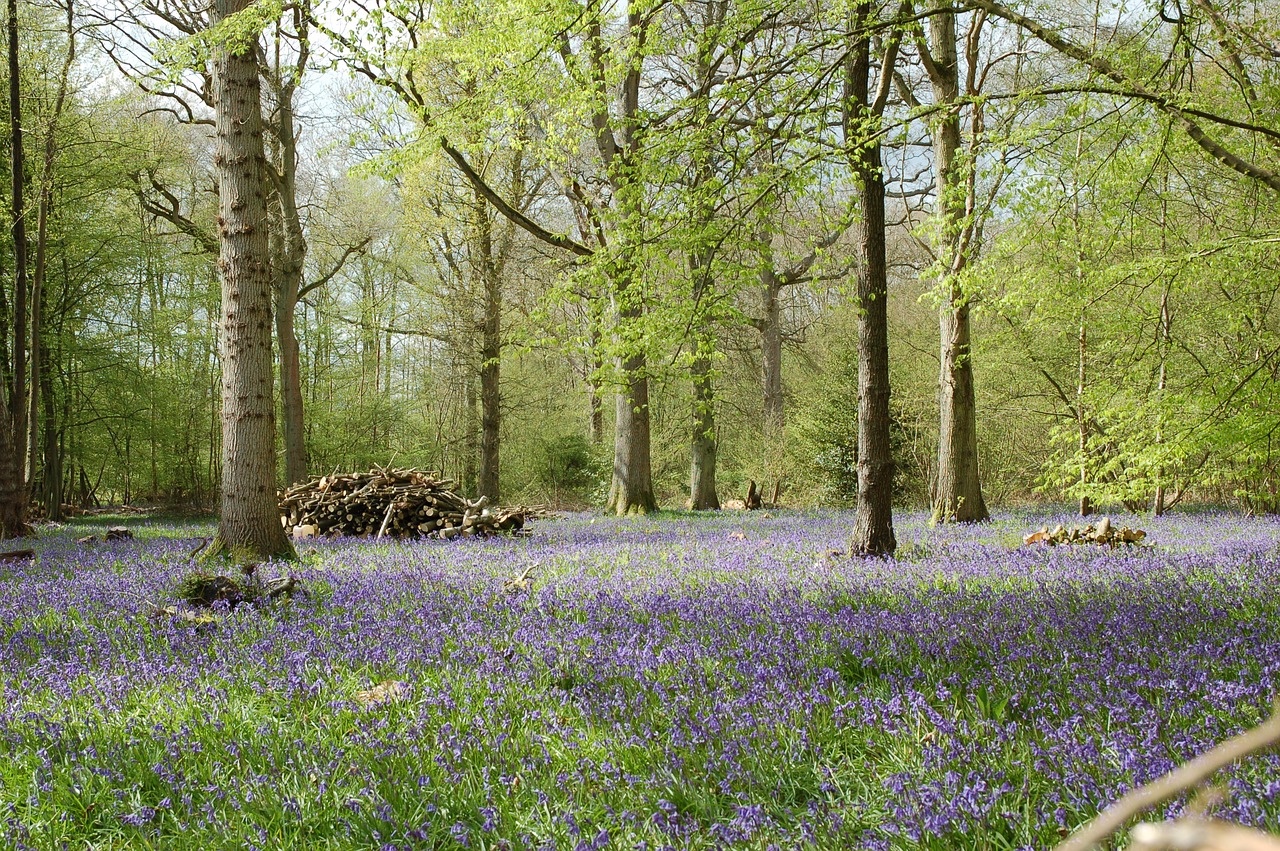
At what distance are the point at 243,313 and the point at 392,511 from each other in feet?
16.5

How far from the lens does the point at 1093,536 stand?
28.4ft

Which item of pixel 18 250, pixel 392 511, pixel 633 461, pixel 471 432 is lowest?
pixel 392 511

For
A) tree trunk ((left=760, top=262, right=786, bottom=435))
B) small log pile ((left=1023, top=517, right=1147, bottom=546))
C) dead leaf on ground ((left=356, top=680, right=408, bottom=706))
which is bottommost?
dead leaf on ground ((left=356, top=680, right=408, bottom=706))

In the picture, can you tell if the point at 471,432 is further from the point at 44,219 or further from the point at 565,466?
the point at 44,219

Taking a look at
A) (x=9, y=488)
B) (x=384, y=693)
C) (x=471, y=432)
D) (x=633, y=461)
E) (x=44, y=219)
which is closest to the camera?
(x=384, y=693)

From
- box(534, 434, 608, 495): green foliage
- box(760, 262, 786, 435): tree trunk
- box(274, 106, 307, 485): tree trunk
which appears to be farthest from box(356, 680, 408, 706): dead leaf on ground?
box(534, 434, 608, 495): green foliage

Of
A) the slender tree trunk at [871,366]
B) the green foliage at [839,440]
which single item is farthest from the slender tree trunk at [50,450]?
the slender tree trunk at [871,366]

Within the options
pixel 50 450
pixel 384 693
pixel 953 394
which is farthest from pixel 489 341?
pixel 384 693

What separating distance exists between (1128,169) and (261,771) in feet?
27.3

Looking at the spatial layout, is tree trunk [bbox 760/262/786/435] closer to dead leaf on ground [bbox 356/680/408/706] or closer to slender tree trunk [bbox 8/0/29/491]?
slender tree trunk [bbox 8/0/29/491]

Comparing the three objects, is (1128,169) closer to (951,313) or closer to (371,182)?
(951,313)

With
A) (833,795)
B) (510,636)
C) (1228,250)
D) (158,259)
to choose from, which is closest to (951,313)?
(1228,250)

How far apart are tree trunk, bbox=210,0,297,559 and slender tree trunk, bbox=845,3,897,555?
5810 millimetres

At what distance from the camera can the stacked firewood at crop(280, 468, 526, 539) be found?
1230 centimetres
